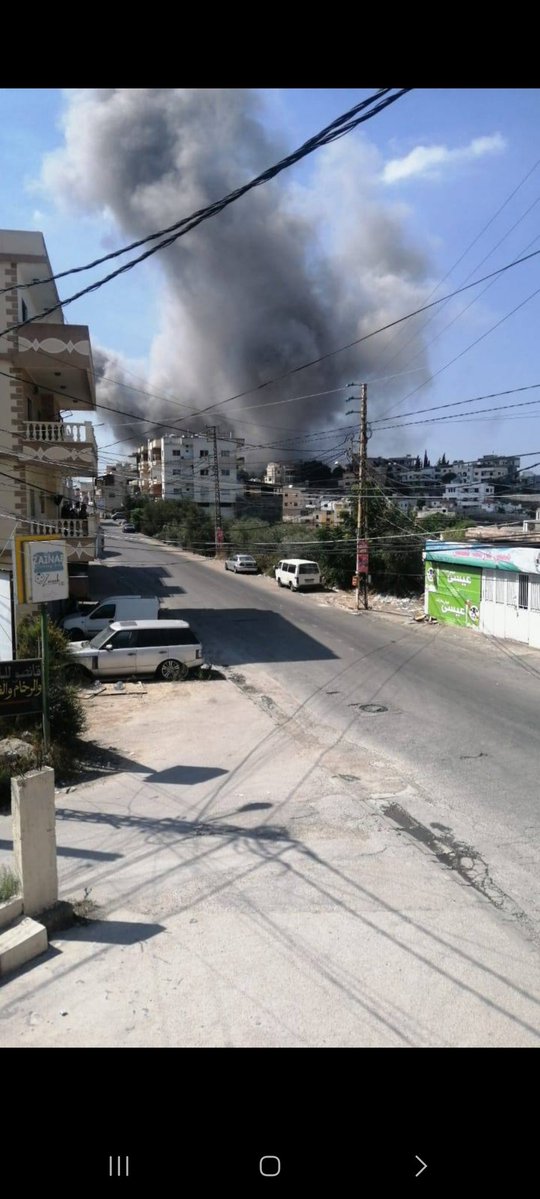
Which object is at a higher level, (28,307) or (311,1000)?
(28,307)

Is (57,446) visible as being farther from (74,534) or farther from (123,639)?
(123,639)

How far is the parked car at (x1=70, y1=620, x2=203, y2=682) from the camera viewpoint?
1758 cm

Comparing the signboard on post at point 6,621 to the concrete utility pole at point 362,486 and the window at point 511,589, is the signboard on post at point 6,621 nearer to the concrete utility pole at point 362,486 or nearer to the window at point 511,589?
the window at point 511,589

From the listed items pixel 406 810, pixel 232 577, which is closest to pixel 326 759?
pixel 406 810

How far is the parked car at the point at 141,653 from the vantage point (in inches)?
692

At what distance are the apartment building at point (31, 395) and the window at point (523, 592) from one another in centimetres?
1297

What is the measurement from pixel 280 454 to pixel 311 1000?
505 ft

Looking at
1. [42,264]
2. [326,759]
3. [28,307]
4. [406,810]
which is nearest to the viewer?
[406,810]

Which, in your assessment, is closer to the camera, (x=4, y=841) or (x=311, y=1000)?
(x=311, y=1000)

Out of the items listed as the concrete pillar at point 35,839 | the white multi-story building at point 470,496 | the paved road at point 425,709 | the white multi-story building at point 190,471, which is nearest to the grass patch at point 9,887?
the concrete pillar at point 35,839

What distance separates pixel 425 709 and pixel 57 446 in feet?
45.3

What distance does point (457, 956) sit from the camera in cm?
536

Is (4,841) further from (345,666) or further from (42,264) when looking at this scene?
(42,264)

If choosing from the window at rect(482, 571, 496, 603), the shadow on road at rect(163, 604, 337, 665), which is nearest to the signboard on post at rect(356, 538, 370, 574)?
the shadow on road at rect(163, 604, 337, 665)
